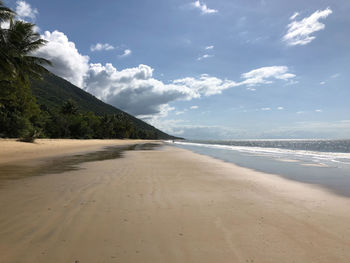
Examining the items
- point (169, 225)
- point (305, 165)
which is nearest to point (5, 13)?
point (169, 225)

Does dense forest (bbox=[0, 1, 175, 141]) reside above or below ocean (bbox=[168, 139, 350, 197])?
above

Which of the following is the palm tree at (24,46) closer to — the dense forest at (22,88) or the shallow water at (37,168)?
the dense forest at (22,88)

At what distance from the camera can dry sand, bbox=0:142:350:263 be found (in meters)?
3.06

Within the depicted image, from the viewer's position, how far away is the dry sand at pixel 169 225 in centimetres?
306

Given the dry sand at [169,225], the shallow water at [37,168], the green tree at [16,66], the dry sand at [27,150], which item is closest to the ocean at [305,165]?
the dry sand at [169,225]

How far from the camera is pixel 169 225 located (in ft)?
13.5

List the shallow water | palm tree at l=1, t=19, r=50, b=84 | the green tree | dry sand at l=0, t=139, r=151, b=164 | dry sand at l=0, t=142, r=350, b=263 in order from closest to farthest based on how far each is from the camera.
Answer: dry sand at l=0, t=142, r=350, b=263 → the shallow water → dry sand at l=0, t=139, r=151, b=164 → the green tree → palm tree at l=1, t=19, r=50, b=84

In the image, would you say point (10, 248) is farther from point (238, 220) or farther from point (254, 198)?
point (254, 198)

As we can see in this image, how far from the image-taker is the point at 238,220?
173 inches

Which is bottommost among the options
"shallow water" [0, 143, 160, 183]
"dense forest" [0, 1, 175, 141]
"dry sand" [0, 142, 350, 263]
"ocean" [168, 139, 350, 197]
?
"shallow water" [0, 143, 160, 183]

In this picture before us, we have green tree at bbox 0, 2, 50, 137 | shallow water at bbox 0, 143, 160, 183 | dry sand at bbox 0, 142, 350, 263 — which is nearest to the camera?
dry sand at bbox 0, 142, 350, 263

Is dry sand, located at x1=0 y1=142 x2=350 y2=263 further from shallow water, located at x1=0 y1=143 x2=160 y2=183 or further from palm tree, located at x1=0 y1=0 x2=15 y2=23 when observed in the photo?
palm tree, located at x1=0 y1=0 x2=15 y2=23

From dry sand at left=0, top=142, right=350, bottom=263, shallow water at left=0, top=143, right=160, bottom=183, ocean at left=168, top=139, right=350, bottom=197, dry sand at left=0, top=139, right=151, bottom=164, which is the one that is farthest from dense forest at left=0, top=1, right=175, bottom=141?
ocean at left=168, top=139, right=350, bottom=197

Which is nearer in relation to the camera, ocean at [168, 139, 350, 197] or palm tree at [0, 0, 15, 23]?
ocean at [168, 139, 350, 197]
